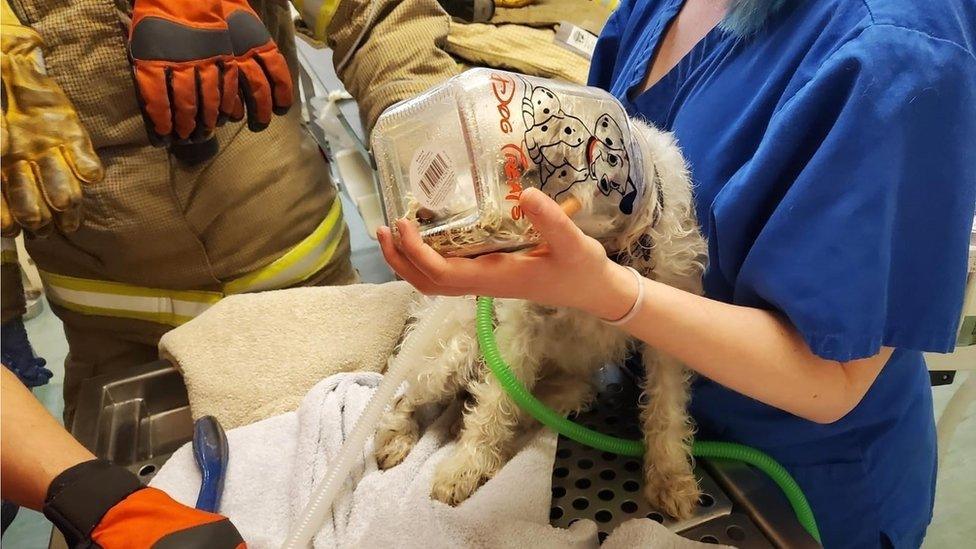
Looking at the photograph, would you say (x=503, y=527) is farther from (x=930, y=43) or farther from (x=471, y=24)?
(x=471, y=24)

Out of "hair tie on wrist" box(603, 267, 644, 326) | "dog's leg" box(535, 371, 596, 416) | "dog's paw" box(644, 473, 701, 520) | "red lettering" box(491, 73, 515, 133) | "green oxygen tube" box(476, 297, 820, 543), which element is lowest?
"dog's leg" box(535, 371, 596, 416)

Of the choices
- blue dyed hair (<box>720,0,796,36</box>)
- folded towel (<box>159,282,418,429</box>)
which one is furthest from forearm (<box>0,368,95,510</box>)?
blue dyed hair (<box>720,0,796,36</box>)

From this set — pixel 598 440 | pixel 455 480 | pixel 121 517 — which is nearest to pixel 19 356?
pixel 121 517

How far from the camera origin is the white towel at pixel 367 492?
684 millimetres

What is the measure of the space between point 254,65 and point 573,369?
630mm

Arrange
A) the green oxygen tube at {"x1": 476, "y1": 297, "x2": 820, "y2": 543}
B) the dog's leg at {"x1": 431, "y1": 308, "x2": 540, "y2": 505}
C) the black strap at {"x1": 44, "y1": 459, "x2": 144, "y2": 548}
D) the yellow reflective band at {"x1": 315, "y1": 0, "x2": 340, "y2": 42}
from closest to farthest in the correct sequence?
the black strap at {"x1": 44, "y1": 459, "x2": 144, "y2": 548}
the green oxygen tube at {"x1": 476, "y1": 297, "x2": 820, "y2": 543}
the dog's leg at {"x1": 431, "y1": 308, "x2": 540, "y2": 505}
the yellow reflective band at {"x1": 315, "y1": 0, "x2": 340, "y2": 42}

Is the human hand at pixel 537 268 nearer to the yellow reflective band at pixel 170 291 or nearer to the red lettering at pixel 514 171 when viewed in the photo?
the red lettering at pixel 514 171

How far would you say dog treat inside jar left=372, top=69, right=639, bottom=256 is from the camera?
52 centimetres

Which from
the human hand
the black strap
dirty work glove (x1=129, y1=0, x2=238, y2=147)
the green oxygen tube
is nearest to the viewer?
the human hand

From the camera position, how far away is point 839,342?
58 centimetres

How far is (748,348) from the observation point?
60 centimetres

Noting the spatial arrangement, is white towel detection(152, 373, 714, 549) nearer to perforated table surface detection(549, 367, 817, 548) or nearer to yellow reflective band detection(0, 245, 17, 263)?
perforated table surface detection(549, 367, 817, 548)

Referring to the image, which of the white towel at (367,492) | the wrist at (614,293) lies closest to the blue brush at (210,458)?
the white towel at (367,492)

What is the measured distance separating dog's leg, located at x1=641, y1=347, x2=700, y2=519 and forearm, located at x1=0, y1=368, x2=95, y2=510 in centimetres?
60
